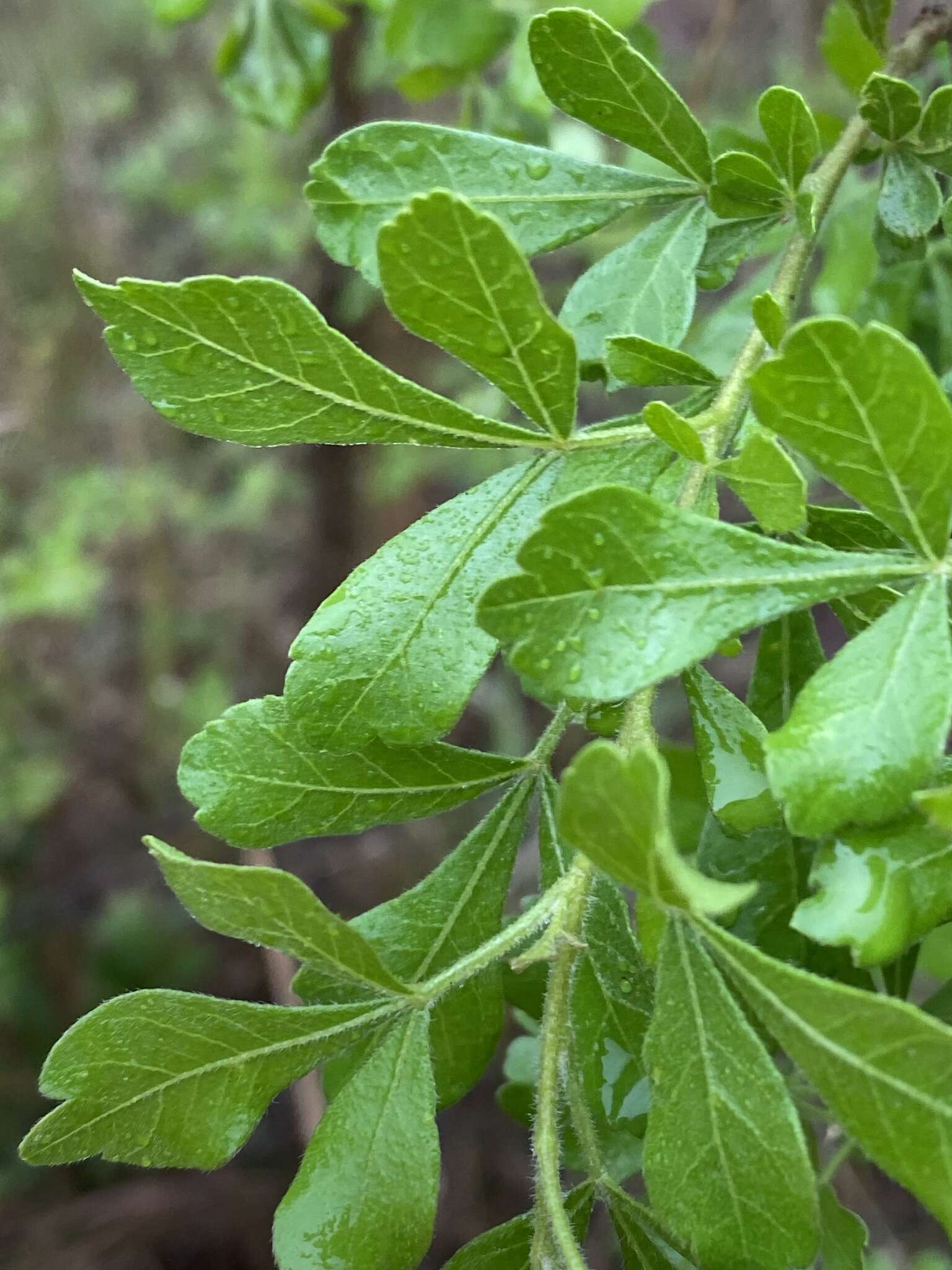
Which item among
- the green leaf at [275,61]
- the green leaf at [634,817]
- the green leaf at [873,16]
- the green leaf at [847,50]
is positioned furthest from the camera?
the green leaf at [275,61]

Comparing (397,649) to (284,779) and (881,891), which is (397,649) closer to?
(284,779)

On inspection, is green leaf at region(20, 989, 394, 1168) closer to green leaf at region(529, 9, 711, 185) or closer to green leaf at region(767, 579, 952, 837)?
green leaf at region(767, 579, 952, 837)

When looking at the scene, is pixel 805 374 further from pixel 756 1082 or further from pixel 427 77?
pixel 427 77

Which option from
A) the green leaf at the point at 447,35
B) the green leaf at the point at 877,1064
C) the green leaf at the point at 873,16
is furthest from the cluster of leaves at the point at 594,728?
the green leaf at the point at 447,35

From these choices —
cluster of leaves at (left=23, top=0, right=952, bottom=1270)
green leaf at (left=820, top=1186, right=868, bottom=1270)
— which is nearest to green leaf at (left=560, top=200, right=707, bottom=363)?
cluster of leaves at (left=23, top=0, right=952, bottom=1270)

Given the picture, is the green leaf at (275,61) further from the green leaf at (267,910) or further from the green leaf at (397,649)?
the green leaf at (267,910)
